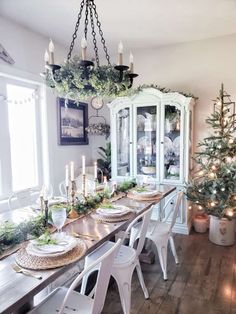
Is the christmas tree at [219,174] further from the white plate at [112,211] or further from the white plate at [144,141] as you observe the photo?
the white plate at [112,211]

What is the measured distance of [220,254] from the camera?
3.05 m

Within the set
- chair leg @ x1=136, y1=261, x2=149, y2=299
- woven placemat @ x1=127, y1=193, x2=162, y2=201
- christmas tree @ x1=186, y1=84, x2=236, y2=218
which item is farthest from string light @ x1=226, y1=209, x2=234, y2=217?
chair leg @ x1=136, y1=261, x2=149, y2=299

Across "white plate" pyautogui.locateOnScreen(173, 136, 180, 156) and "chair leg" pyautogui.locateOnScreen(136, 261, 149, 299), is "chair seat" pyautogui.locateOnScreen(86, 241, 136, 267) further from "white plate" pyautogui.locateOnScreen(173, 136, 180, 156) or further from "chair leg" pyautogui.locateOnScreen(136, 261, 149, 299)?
"white plate" pyautogui.locateOnScreen(173, 136, 180, 156)

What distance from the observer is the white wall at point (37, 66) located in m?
3.02

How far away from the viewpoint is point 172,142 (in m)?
3.74

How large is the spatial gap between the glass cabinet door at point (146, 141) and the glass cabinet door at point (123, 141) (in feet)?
0.55

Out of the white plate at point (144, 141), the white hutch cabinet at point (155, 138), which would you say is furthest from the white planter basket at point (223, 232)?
the white plate at point (144, 141)

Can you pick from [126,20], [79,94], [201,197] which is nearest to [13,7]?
[126,20]

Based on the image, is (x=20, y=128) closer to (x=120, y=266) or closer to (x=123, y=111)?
(x=123, y=111)

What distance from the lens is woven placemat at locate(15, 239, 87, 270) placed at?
4.22 ft

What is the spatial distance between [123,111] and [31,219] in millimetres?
2579

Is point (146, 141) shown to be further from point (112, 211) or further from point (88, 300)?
point (88, 300)

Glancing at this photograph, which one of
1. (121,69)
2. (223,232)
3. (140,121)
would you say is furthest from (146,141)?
(121,69)

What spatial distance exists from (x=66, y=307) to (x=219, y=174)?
248cm
